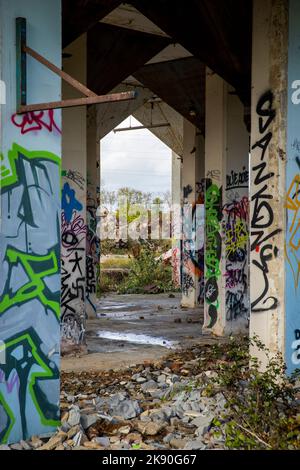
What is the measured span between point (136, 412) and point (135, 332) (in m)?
6.26

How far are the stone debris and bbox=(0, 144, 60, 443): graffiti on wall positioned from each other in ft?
0.99

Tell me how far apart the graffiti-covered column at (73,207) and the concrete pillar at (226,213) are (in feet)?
10.3

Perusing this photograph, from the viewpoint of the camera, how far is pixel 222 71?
1032 cm

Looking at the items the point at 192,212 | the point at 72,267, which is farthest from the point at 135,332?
the point at 192,212

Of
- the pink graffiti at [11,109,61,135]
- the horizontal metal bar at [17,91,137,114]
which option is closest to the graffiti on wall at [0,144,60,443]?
the pink graffiti at [11,109,61,135]

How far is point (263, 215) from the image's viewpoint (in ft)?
25.4

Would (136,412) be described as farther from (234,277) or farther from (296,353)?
(234,277)

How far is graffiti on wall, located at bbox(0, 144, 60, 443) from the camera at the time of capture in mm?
5336

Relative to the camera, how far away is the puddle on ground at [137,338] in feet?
36.7

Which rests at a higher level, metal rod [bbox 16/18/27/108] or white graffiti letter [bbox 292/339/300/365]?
metal rod [bbox 16/18/27/108]

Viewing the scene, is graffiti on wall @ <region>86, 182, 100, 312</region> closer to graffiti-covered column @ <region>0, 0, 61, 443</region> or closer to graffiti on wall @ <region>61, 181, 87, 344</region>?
graffiti on wall @ <region>61, 181, 87, 344</region>

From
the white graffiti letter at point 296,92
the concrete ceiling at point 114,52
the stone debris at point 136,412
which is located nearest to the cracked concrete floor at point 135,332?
the stone debris at point 136,412

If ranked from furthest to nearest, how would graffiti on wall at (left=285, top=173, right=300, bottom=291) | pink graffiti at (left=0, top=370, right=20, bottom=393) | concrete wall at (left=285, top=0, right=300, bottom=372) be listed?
graffiti on wall at (left=285, top=173, right=300, bottom=291) → concrete wall at (left=285, top=0, right=300, bottom=372) → pink graffiti at (left=0, top=370, right=20, bottom=393)
